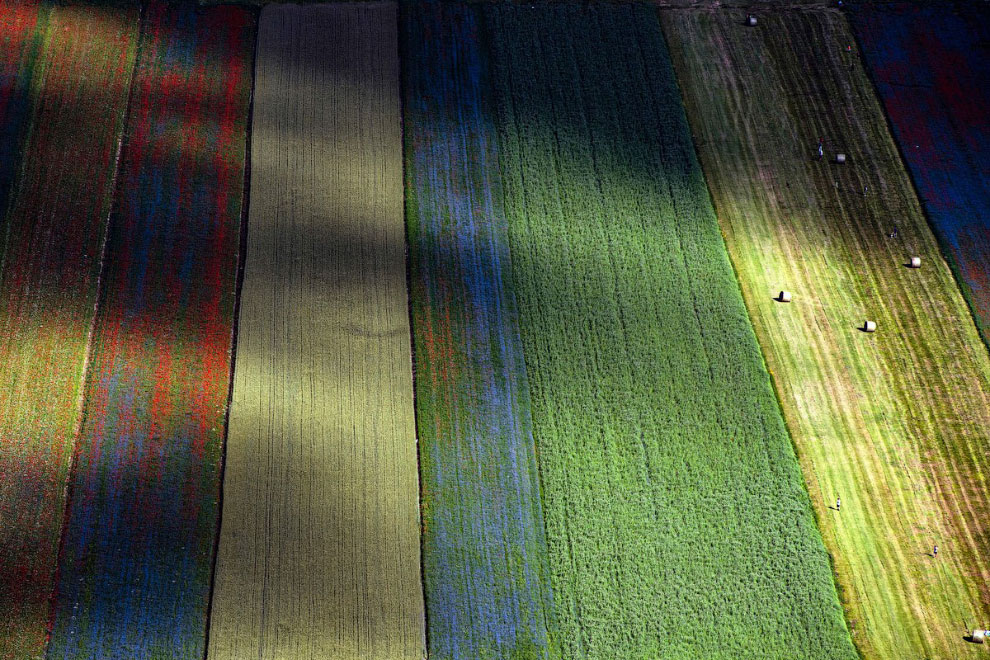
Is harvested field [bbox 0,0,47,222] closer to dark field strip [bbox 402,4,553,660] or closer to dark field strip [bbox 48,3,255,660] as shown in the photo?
dark field strip [bbox 48,3,255,660]

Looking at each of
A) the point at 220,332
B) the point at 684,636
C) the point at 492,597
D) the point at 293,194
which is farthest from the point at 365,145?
the point at 684,636

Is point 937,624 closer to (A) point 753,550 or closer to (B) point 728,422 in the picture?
(A) point 753,550

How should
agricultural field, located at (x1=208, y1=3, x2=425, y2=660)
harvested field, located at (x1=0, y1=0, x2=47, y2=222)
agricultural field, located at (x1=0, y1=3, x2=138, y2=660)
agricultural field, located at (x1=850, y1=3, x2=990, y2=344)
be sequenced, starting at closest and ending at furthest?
agricultural field, located at (x1=208, y1=3, x2=425, y2=660)
agricultural field, located at (x1=0, y1=3, x2=138, y2=660)
harvested field, located at (x1=0, y1=0, x2=47, y2=222)
agricultural field, located at (x1=850, y1=3, x2=990, y2=344)

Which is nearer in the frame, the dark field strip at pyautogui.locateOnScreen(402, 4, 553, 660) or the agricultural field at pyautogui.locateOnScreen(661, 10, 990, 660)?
the dark field strip at pyautogui.locateOnScreen(402, 4, 553, 660)

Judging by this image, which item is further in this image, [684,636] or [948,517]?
[948,517]

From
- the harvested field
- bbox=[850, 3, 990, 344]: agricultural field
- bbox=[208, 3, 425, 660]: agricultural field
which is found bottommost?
bbox=[208, 3, 425, 660]: agricultural field

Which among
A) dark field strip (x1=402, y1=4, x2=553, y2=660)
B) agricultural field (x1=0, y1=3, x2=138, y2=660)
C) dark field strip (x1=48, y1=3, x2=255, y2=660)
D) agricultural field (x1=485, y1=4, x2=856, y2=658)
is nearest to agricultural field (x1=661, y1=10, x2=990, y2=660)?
agricultural field (x1=485, y1=4, x2=856, y2=658)
